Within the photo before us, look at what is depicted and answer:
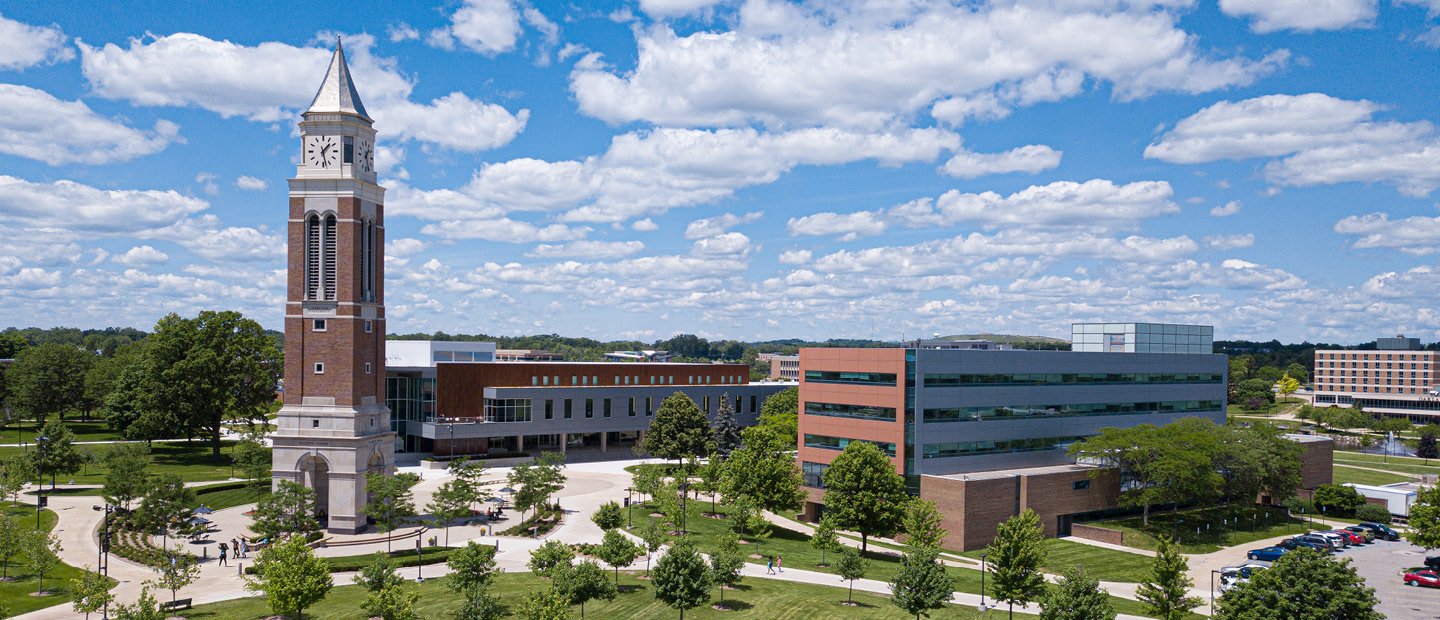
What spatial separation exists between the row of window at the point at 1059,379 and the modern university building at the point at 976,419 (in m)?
0.11

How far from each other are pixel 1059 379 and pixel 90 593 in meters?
64.3

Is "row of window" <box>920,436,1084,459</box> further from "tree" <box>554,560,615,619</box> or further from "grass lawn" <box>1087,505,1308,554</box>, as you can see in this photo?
"tree" <box>554,560,615,619</box>

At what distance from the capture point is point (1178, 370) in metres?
82.4

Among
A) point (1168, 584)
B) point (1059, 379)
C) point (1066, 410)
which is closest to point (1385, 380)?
point (1066, 410)

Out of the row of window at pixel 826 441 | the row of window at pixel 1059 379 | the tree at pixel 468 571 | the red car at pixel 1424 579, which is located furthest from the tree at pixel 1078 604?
the red car at pixel 1424 579

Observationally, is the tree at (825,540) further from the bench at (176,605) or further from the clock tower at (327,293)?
the bench at (176,605)

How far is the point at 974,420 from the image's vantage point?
6706cm

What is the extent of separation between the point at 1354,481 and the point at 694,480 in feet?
241

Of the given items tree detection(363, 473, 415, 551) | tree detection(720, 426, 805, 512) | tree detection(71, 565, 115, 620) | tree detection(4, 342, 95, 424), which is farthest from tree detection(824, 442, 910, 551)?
tree detection(4, 342, 95, 424)

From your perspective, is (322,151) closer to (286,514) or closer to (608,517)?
(286,514)

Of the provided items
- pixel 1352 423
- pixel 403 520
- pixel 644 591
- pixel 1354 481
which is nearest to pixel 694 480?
pixel 403 520

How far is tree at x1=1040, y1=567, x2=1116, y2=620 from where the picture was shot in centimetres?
3250

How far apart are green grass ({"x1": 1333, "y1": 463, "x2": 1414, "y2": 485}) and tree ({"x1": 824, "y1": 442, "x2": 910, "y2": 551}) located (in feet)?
221

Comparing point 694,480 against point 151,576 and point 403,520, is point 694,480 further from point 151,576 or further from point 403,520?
point 151,576
